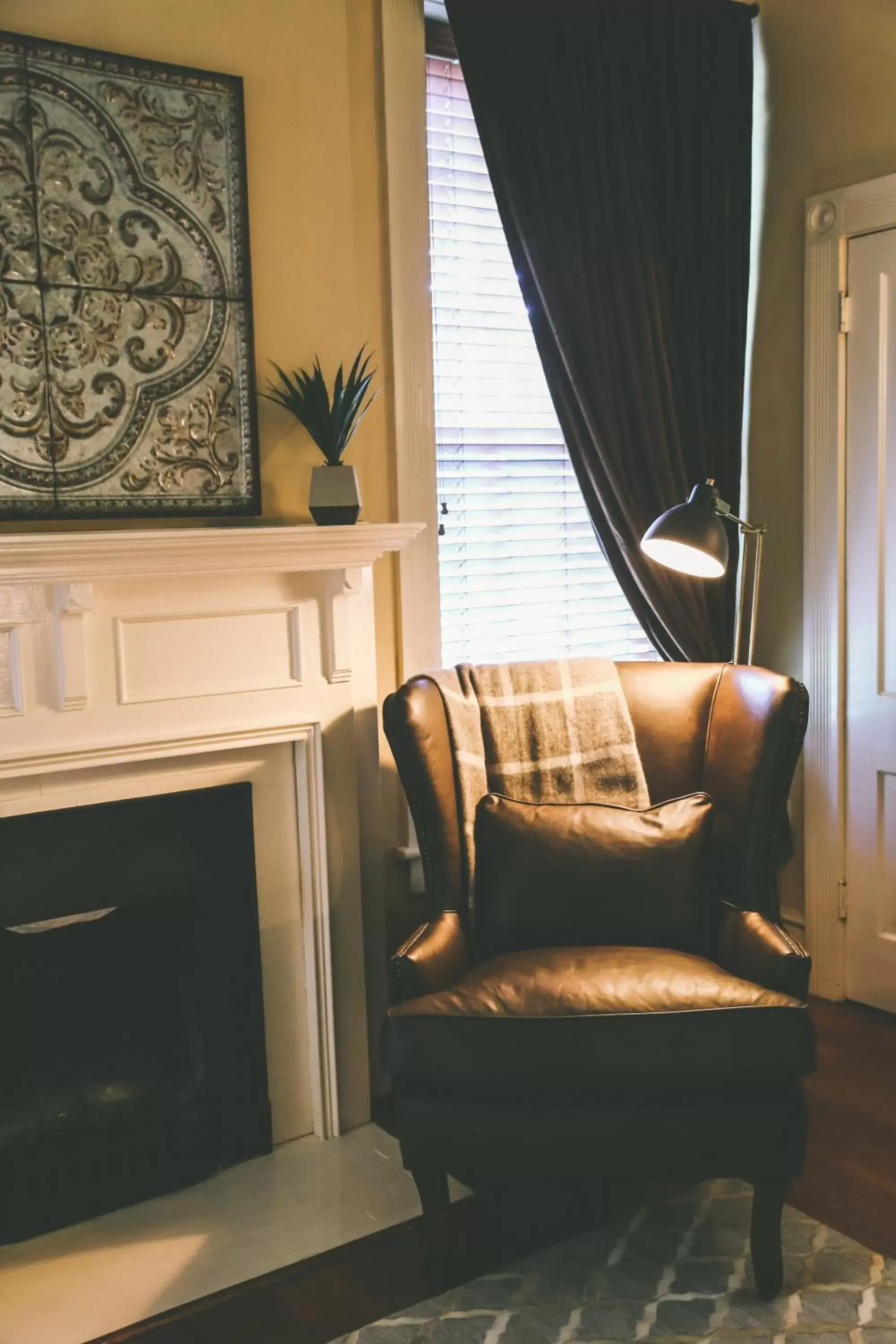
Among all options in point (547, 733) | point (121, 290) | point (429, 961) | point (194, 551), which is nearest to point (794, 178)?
point (547, 733)

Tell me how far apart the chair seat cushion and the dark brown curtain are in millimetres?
1360

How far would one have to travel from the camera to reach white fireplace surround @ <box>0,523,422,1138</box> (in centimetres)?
229

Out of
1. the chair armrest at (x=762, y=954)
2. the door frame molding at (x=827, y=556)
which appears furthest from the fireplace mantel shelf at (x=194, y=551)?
the door frame molding at (x=827, y=556)

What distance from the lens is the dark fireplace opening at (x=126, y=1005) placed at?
7.83ft

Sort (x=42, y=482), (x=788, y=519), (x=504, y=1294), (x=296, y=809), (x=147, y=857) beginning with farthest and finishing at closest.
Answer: (x=788, y=519)
(x=296, y=809)
(x=147, y=857)
(x=42, y=482)
(x=504, y=1294)

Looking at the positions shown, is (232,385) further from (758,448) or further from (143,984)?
(758,448)

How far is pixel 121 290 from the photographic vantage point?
7.77ft

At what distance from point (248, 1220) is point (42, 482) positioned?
1436mm

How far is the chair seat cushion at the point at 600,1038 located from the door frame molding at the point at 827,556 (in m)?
1.30

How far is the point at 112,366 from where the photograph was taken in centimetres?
237

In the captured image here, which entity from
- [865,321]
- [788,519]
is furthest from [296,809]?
[865,321]

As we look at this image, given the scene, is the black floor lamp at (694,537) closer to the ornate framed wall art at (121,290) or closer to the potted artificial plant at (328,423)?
the potted artificial plant at (328,423)

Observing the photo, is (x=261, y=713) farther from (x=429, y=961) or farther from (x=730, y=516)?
(x=730, y=516)

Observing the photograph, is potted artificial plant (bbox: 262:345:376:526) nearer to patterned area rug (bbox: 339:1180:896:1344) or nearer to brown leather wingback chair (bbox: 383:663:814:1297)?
brown leather wingback chair (bbox: 383:663:814:1297)
